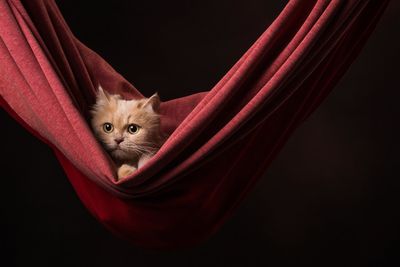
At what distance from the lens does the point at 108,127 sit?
1498 millimetres

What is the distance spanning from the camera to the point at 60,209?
2.51 meters

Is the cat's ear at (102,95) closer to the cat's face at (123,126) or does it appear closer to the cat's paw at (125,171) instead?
the cat's face at (123,126)

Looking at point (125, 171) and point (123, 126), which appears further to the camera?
point (123, 126)

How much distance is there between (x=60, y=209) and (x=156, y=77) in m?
0.79

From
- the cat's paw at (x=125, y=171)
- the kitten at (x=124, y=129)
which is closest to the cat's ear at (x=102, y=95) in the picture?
the kitten at (x=124, y=129)

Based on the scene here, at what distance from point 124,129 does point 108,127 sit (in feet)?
0.15

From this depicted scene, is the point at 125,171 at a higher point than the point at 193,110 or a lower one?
lower

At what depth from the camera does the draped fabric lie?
1.21 metres

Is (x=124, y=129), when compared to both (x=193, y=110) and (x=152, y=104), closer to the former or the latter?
(x=152, y=104)

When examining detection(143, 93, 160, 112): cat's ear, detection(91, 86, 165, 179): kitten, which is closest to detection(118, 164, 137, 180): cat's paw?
detection(91, 86, 165, 179): kitten

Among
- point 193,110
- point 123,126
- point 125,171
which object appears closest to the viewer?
point 193,110

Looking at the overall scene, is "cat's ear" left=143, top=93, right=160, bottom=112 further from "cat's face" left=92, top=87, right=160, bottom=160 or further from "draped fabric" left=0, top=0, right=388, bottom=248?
"draped fabric" left=0, top=0, right=388, bottom=248

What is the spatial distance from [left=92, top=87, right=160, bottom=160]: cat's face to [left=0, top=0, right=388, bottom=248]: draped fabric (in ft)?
0.22

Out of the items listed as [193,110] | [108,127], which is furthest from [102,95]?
[193,110]
